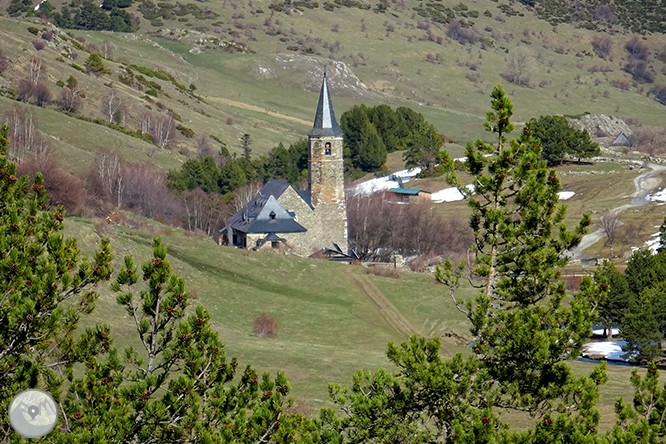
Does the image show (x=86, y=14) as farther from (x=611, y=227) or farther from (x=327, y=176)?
(x=611, y=227)

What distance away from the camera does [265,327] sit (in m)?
44.3

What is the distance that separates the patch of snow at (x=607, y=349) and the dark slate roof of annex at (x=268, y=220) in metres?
22.3

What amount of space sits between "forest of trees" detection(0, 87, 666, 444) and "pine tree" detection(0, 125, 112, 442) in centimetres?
2

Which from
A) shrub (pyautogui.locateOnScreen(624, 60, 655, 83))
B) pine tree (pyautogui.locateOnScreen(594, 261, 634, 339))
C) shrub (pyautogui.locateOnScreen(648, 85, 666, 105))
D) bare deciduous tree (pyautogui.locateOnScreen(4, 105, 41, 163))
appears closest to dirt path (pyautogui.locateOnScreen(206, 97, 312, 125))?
bare deciduous tree (pyautogui.locateOnScreen(4, 105, 41, 163))

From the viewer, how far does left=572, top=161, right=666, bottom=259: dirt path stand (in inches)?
3086

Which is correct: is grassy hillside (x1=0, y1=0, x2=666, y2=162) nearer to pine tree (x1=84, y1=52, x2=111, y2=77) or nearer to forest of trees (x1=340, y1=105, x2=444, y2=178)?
pine tree (x1=84, y1=52, x2=111, y2=77)

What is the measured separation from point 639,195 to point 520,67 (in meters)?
98.7

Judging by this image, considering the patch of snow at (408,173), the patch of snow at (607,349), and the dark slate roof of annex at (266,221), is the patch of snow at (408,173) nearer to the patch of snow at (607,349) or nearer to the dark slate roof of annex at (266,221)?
the dark slate roof of annex at (266,221)

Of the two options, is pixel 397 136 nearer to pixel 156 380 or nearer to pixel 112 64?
pixel 112 64

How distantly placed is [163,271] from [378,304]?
36.9 m

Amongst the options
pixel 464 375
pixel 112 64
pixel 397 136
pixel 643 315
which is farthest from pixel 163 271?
pixel 112 64

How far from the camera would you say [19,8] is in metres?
171

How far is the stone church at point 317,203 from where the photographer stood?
65.9 metres

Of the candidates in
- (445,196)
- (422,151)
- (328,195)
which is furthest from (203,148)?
(328,195)
